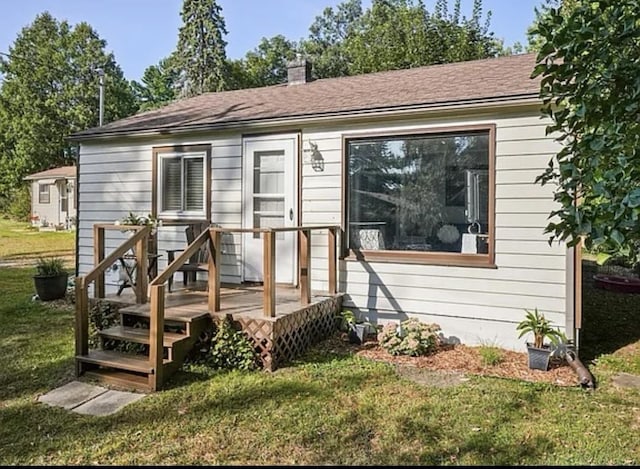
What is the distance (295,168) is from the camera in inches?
245

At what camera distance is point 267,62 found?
33.5 meters

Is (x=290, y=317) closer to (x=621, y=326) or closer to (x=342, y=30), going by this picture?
(x=621, y=326)

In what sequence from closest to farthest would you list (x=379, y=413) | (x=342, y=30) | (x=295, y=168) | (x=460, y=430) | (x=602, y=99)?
1. (x=602, y=99)
2. (x=460, y=430)
3. (x=379, y=413)
4. (x=295, y=168)
5. (x=342, y=30)

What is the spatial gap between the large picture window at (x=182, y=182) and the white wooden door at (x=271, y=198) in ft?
2.36

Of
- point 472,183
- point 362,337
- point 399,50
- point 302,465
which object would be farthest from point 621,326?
point 399,50

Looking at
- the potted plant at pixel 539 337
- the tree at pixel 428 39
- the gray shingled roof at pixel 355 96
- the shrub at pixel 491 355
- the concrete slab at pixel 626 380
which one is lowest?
the concrete slab at pixel 626 380

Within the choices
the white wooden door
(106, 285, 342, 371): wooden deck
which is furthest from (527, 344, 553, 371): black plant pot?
the white wooden door

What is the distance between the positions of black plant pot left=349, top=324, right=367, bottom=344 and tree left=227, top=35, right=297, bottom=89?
2786cm

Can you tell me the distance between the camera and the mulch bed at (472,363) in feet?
14.4

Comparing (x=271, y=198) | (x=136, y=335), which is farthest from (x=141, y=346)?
(x=271, y=198)

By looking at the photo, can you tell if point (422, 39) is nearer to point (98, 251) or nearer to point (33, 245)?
point (33, 245)

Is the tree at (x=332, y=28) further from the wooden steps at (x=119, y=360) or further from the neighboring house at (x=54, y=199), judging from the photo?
the wooden steps at (x=119, y=360)

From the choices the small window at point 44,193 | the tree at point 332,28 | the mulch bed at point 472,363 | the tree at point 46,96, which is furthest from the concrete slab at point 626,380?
the tree at point 332,28

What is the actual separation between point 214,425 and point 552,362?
11.1ft
